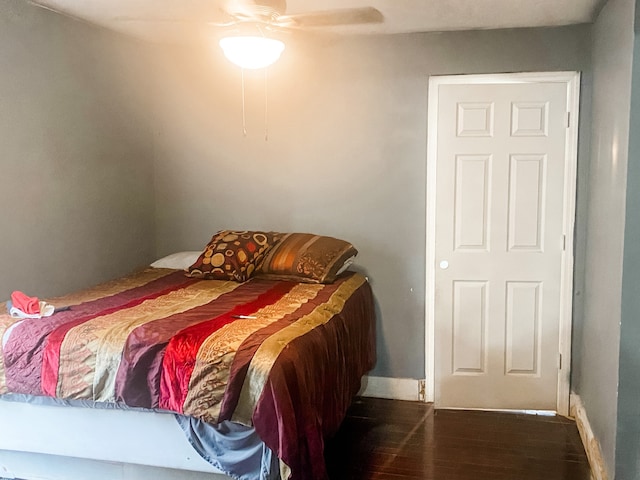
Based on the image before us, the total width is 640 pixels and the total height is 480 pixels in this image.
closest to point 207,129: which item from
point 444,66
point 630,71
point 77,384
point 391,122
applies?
point 391,122

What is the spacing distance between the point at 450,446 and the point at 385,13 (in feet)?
7.62

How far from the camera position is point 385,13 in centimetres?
330

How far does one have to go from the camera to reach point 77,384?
8.01 feet

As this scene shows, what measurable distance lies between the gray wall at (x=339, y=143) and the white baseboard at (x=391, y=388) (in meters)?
0.05

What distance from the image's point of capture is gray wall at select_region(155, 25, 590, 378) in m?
3.70

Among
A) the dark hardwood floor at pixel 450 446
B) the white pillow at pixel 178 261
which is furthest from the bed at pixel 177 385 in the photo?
the white pillow at pixel 178 261

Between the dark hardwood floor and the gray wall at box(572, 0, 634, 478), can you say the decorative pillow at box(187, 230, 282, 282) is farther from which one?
the gray wall at box(572, 0, 634, 478)

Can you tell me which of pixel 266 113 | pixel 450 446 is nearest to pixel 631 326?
pixel 450 446

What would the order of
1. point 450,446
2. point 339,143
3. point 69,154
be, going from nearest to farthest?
point 450,446 < point 69,154 < point 339,143

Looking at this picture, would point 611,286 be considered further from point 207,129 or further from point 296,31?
point 207,129

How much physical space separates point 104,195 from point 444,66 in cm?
221

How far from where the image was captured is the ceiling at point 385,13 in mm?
3100

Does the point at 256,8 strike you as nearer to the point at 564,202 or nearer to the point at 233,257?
the point at 233,257

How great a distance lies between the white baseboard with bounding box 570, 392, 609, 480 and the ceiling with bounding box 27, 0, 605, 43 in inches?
84.8
